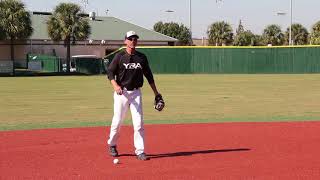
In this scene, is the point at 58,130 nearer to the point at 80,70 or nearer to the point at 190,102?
the point at 190,102

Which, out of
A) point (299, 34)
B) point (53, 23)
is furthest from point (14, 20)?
point (299, 34)

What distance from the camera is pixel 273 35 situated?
10412 centimetres

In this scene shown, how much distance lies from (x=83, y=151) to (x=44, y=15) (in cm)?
7689

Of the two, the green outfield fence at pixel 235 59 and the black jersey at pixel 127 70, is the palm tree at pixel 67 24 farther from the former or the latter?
the black jersey at pixel 127 70

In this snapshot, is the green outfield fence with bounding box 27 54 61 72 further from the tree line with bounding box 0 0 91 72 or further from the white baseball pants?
the white baseball pants

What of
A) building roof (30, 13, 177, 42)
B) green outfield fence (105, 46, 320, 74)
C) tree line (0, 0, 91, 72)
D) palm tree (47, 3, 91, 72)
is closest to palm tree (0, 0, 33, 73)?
tree line (0, 0, 91, 72)

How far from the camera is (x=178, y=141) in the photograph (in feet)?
37.4

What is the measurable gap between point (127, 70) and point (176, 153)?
1.79 meters

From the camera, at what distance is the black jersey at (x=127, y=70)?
352 inches

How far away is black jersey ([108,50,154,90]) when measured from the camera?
8930 millimetres

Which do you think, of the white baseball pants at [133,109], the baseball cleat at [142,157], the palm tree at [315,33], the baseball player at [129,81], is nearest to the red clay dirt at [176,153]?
the baseball cleat at [142,157]

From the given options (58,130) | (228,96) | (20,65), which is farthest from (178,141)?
(20,65)

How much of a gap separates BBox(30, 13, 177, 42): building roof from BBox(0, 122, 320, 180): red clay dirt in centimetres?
6673

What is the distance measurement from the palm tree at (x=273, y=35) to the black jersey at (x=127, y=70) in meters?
97.2
